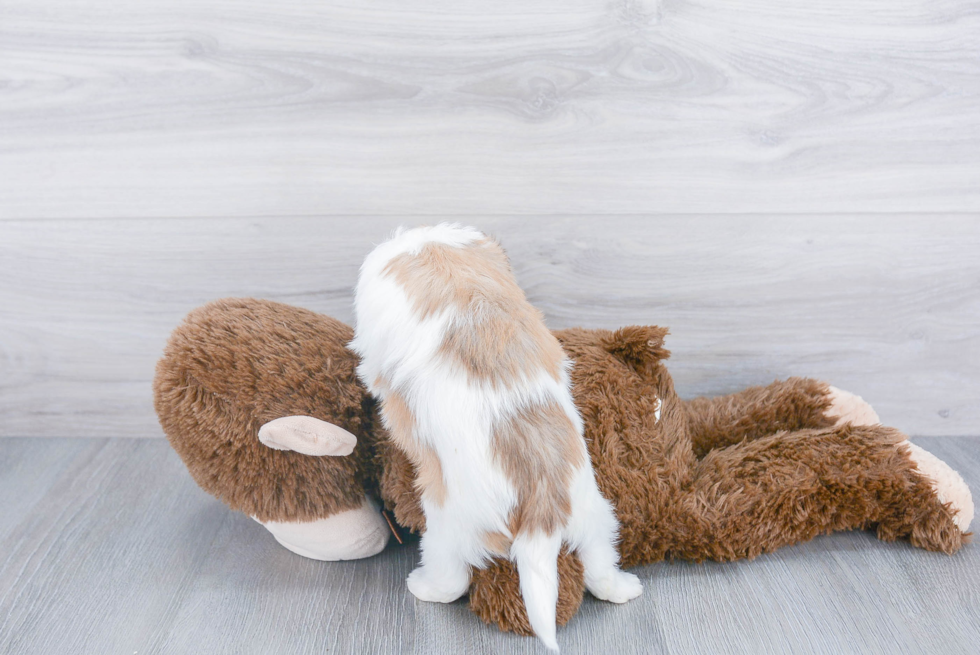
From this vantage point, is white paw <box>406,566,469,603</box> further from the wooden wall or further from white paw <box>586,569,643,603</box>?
the wooden wall

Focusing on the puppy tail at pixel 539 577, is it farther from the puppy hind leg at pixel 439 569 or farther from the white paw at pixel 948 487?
the white paw at pixel 948 487

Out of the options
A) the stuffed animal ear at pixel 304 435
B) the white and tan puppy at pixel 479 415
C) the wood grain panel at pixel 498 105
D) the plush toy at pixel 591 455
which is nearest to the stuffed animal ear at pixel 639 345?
the plush toy at pixel 591 455

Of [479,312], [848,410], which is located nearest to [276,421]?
[479,312]

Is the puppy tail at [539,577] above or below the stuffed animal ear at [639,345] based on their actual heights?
below

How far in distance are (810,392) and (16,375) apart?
1334mm

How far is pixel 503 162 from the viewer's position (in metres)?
1.01

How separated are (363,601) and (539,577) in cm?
27

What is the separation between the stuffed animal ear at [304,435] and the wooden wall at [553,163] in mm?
329

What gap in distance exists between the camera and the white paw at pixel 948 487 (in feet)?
2.81

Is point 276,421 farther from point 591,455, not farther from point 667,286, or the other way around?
point 667,286

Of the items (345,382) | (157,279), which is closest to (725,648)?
(345,382)

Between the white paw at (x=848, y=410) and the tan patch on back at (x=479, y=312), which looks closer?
the tan patch on back at (x=479, y=312)

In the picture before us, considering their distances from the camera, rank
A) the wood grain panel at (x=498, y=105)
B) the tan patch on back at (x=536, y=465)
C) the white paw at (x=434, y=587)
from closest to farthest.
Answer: the tan patch on back at (x=536, y=465) < the white paw at (x=434, y=587) < the wood grain panel at (x=498, y=105)

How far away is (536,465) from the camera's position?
0.66m
